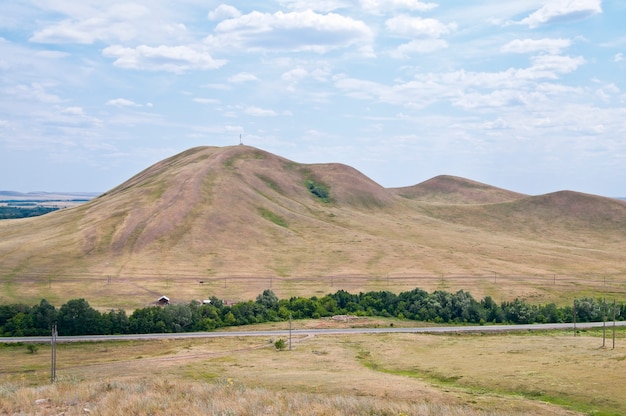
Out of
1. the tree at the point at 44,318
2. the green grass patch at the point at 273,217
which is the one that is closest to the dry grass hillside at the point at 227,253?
the green grass patch at the point at 273,217

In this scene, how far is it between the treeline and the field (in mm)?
7214

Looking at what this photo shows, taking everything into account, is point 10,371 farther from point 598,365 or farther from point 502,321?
point 502,321

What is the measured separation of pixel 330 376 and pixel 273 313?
1846 inches

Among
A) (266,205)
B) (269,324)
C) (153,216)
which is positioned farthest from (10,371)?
(266,205)

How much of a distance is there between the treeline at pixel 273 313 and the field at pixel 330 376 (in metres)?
7.21

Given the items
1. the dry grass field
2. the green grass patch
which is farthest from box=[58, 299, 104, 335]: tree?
the green grass patch

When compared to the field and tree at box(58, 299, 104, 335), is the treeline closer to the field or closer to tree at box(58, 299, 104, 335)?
tree at box(58, 299, 104, 335)

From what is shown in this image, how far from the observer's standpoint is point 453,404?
4022cm

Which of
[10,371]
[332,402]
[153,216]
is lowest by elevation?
[10,371]

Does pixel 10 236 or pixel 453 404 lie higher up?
pixel 10 236

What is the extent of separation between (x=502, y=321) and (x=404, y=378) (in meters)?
49.0

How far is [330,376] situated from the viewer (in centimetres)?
5328

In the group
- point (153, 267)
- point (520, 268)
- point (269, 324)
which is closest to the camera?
point (269, 324)

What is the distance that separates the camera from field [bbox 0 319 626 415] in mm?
33031
